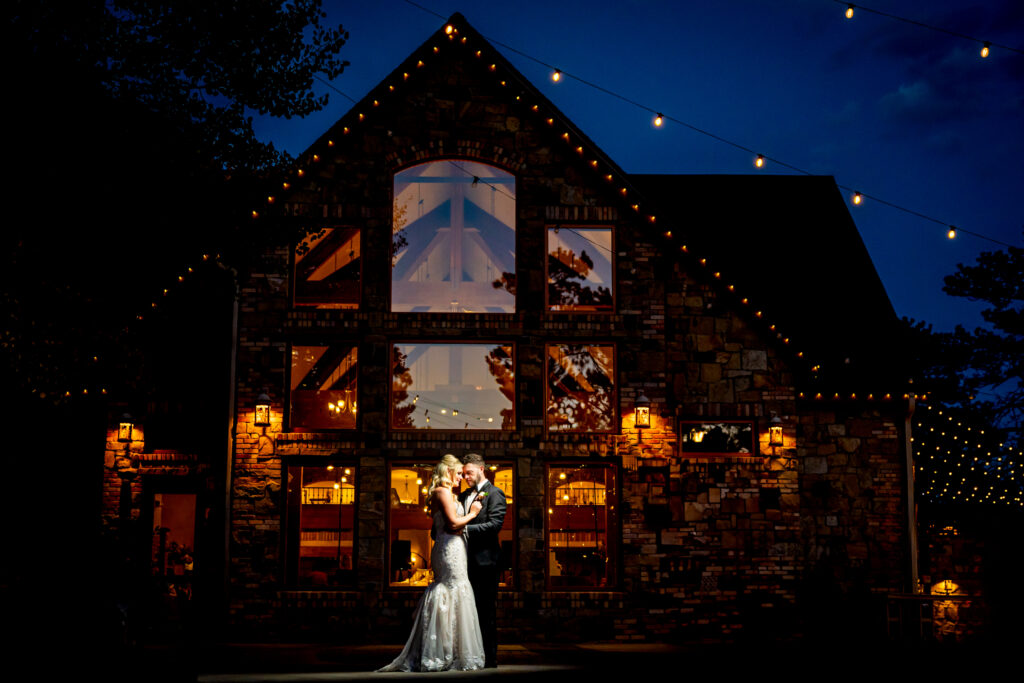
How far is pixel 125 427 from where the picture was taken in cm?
1396

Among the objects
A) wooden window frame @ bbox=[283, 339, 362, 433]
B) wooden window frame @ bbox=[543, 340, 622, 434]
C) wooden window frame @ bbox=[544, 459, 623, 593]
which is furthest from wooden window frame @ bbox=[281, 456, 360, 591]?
wooden window frame @ bbox=[543, 340, 622, 434]

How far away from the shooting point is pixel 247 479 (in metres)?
13.8

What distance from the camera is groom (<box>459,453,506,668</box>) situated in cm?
1017

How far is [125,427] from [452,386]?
461 centimetres

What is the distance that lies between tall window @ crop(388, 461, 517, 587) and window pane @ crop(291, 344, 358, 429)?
1.10 metres

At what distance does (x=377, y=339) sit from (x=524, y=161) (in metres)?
3.38

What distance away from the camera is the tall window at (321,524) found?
539 inches

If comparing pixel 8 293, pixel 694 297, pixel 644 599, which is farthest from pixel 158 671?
pixel 694 297

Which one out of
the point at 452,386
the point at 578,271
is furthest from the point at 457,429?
the point at 578,271

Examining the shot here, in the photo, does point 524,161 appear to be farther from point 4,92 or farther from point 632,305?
point 4,92

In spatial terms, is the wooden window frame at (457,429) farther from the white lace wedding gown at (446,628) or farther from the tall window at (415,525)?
the white lace wedding gown at (446,628)

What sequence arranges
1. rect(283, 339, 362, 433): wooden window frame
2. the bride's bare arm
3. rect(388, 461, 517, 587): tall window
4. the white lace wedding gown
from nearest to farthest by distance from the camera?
1. the white lace wedding gown
2. the bride's bare arm
3. rect(388, 461, 517, 587): tall window
4. rect(283, 339, 362, 433): wooden window frame

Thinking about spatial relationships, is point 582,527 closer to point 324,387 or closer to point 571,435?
point 571,435

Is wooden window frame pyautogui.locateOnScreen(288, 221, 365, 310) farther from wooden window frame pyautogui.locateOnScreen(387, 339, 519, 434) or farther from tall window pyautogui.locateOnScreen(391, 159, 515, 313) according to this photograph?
wooden window frame pyautogui.locateOnScreen(387, 339, 519, 434)
